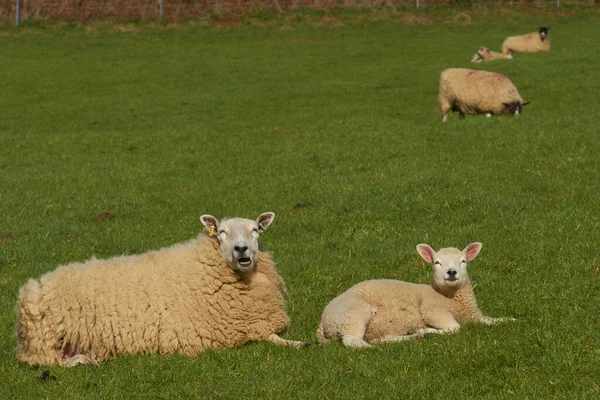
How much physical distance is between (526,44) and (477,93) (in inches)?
576

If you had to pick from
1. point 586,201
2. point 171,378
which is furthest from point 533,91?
point 171,378

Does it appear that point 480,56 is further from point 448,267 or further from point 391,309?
point 391,309

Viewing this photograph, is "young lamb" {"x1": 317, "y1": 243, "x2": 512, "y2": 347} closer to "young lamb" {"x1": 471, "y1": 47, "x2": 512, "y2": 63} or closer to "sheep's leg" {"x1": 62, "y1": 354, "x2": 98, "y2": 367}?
"sheep's leg" {"x1": 62, "y1": 354, "x2": 98, "y2": 367}

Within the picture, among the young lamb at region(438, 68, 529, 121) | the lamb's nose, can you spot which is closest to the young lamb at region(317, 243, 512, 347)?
the lamb's nose

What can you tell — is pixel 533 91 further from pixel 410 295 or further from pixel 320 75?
pixel 410 295

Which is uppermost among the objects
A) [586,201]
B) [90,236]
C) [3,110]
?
[586,201]

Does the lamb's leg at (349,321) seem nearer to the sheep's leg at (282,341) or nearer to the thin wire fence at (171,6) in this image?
the sheep's leg at (282,341)

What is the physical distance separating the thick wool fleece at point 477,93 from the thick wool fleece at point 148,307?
50.7ft

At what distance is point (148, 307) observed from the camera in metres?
9.42

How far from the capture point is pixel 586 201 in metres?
14.6

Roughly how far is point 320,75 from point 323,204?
791 inches

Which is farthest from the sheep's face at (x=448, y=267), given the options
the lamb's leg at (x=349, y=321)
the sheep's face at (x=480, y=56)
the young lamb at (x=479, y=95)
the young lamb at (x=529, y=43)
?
the young lamb at (x=529, y=43)

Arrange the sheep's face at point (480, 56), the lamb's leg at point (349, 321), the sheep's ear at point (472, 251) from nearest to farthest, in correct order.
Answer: the lamb's leg at point (349, 321) → the sheep's ear at point (472, 251) → the sheep's face at point (480, 56)

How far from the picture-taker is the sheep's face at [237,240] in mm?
9367
